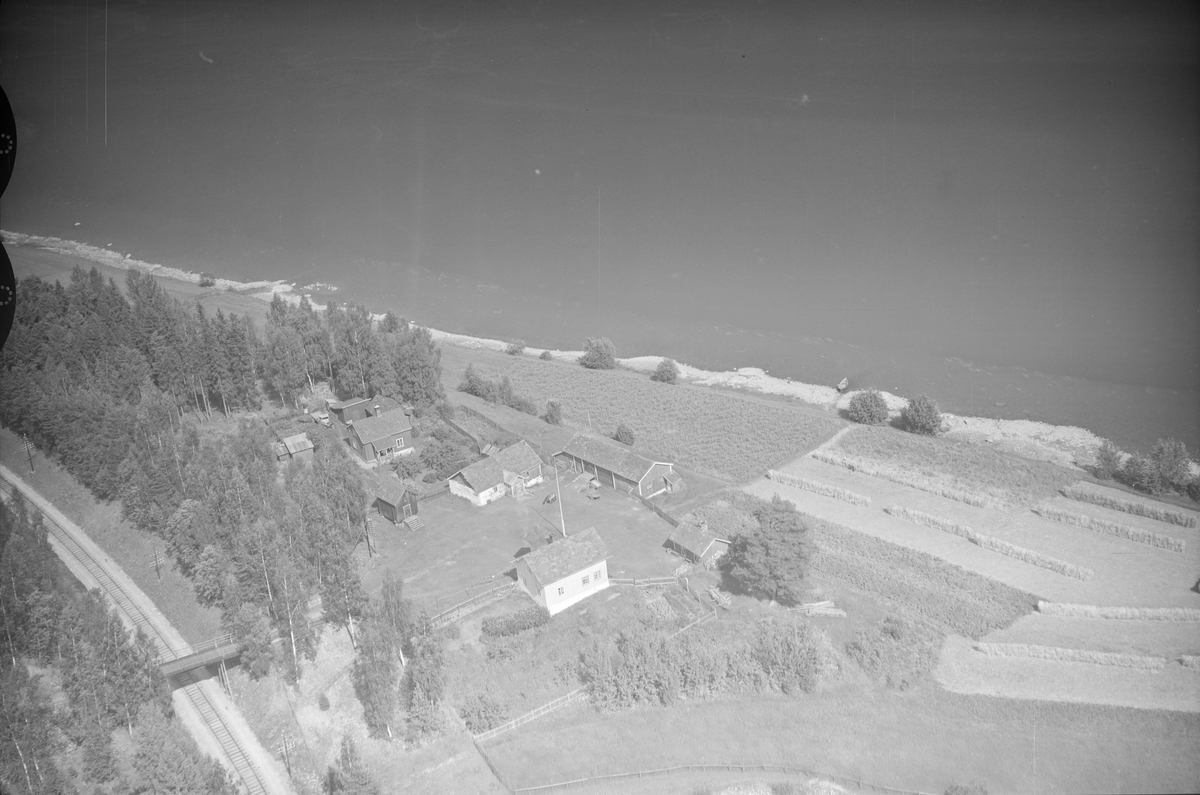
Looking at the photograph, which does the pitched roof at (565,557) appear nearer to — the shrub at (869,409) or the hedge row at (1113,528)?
the hedge row at (1113,528)

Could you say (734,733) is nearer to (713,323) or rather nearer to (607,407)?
(607,407)

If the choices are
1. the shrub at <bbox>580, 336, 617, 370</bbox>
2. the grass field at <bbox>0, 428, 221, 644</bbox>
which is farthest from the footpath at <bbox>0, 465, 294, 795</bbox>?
the shrub at <bbox>580, 336, 617, 370</bbox>

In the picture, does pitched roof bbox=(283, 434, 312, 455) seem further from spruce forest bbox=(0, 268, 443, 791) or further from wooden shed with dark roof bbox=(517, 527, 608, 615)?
wooden shed with dark roof bbox=(517, 527, 608, 615)

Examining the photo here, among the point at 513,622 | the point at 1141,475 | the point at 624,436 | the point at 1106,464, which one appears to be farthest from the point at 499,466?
the point at 1141,475

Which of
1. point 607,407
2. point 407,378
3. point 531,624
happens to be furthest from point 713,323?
point 531,624

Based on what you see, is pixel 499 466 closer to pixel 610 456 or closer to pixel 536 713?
pixel 610 456

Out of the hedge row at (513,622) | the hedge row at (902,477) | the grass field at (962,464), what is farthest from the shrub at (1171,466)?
the hedge row at (513,622)
